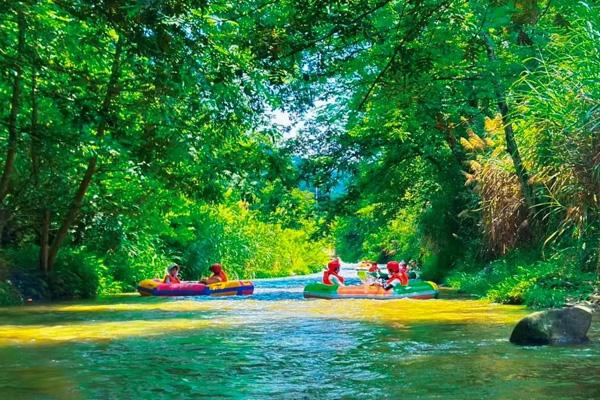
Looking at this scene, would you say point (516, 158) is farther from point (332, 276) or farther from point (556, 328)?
point (556, 328)

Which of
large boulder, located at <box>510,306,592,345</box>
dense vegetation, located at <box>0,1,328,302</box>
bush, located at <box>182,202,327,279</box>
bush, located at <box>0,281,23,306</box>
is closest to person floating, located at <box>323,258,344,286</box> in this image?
dense vegetation, located at <box>0,1,328,302</box>

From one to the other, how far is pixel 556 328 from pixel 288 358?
2.71 metres

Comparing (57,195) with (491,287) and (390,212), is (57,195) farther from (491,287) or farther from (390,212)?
(390,212)

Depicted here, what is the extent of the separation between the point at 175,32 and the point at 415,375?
3.18 meters

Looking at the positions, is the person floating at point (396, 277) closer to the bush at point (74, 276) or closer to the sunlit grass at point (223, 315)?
the sunlit grass at point (223, 315)

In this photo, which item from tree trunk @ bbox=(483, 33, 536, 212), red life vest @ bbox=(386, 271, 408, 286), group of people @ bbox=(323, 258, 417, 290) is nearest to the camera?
tree trunk @ bbox=(483, 33, 536, 212)

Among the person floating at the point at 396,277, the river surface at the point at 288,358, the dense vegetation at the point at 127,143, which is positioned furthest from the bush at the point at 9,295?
the person floating at the point at 396,277

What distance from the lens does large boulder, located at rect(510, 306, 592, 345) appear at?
733 centimetres

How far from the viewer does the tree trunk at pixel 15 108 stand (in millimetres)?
Answer: 7441

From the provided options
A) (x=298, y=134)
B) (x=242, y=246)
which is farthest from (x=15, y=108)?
(x=242, y=246)

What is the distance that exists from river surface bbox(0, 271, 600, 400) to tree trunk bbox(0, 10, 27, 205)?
94.4 inches

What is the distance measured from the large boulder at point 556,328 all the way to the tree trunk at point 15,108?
5.69m

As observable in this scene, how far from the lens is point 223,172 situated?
48.3 feet

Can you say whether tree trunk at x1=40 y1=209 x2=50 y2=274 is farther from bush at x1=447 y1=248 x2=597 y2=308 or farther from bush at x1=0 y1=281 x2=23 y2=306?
bush at x1=447 y1=248 x2=597 y2=308
